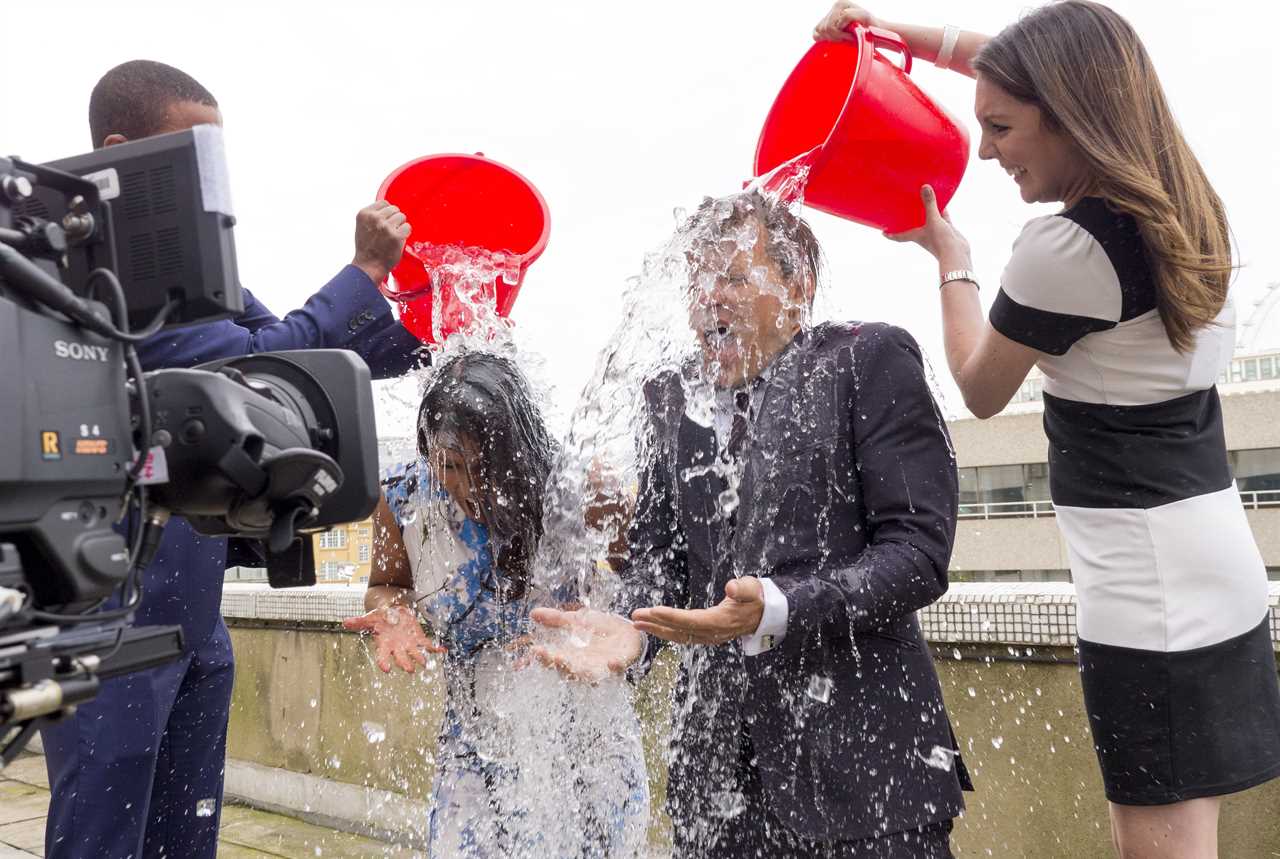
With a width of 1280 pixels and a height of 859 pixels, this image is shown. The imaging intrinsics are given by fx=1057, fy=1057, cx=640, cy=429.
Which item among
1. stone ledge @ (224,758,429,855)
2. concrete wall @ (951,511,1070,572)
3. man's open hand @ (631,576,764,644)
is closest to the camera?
man's open hand @ (631,576,764,644)

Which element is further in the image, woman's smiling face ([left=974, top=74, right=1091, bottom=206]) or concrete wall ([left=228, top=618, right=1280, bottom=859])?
concrete wall ([left=228, top=618, right=1280, bottom=859])

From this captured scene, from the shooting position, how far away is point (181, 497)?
4.78 feet

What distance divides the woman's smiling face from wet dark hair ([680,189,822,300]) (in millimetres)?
387

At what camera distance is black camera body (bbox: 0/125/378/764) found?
1.22 metres

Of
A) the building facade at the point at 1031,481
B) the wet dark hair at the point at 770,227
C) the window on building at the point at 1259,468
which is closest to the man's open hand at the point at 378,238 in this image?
the wet dark hair at the point at 770,227

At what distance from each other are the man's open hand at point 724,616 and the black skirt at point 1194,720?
0.66m

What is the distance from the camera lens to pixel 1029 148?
1987 mm

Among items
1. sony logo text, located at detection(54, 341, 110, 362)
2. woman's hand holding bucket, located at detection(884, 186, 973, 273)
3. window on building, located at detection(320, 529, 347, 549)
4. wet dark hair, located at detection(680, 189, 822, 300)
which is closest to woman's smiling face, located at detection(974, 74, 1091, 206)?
woman's hand holding bucket, located at detection(884, 186, 973, 273)

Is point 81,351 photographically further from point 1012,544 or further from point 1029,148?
point 1012,544

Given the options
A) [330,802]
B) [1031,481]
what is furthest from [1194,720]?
[1031,481]

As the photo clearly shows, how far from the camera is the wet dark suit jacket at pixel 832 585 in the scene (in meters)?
1.72

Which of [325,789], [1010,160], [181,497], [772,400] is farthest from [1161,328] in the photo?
[325,789]

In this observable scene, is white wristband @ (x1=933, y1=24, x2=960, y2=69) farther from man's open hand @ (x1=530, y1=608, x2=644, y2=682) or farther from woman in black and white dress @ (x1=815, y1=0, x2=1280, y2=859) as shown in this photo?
man's open hand @ (x1=530, y1=608, x2=644, y2=682)

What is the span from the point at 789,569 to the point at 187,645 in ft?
4.87
